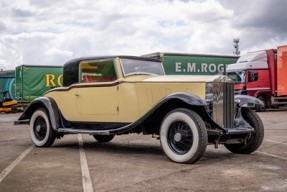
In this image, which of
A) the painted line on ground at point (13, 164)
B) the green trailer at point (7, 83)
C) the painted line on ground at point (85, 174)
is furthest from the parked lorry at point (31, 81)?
the painted line on ground at point (85, 174)

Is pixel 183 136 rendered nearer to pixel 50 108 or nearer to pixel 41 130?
pixel 50 108

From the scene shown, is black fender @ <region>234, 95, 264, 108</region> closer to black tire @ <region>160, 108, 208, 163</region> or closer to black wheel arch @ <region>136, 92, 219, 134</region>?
black wheel arch @ <region>136, 92, 219, 134</region>

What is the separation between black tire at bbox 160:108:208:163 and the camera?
20.8 ft

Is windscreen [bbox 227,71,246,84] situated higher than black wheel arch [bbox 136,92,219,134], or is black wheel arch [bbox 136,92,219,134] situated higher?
windscreen [bbox 227,71,246,84]

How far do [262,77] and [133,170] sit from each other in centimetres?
1948

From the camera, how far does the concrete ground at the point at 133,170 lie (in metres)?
4.98

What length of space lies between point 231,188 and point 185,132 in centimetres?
194

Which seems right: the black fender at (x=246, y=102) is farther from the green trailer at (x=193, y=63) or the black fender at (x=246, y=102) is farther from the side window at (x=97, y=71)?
the green trailer at (x=193, y=63)

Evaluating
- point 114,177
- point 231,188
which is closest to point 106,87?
point 114,177

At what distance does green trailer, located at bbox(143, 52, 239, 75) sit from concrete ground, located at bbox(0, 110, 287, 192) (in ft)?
56.0

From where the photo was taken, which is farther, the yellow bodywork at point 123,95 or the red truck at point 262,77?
the red truck at point 262,77

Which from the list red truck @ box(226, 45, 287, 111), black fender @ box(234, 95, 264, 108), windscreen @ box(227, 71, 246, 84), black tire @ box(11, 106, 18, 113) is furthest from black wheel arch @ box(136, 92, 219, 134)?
black tire @ box(11, 106, 18, 113)

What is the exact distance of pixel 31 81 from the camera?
28.5 meters

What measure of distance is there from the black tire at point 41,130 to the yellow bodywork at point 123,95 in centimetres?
56
